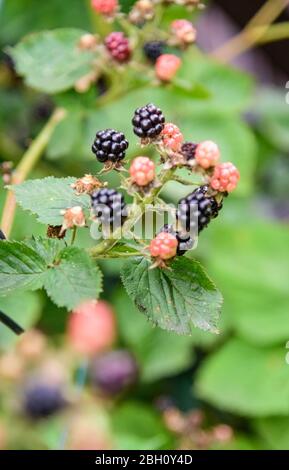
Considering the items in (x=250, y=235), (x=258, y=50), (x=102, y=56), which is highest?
(x=258, y=50)

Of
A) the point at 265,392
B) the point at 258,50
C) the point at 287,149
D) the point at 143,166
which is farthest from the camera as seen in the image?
the point at 258,50

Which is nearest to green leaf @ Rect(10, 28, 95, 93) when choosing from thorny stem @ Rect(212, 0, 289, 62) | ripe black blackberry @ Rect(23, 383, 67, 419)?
ripe black blackberry @ Rect(23, 383, 67, 419)

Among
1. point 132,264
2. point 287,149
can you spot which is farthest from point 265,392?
point 132,264

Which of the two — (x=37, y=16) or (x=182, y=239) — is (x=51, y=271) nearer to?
(x=182, y=239)

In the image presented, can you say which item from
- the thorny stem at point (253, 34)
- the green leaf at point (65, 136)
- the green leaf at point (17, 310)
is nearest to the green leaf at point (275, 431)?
the green leaf at point (17, 310)

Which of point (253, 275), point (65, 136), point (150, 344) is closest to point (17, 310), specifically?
point (65, 136)

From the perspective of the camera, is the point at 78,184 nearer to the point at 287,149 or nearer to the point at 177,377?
the point at 177,377

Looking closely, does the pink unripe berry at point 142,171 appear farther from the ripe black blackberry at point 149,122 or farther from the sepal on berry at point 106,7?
the sepal on berry at point 106,7
